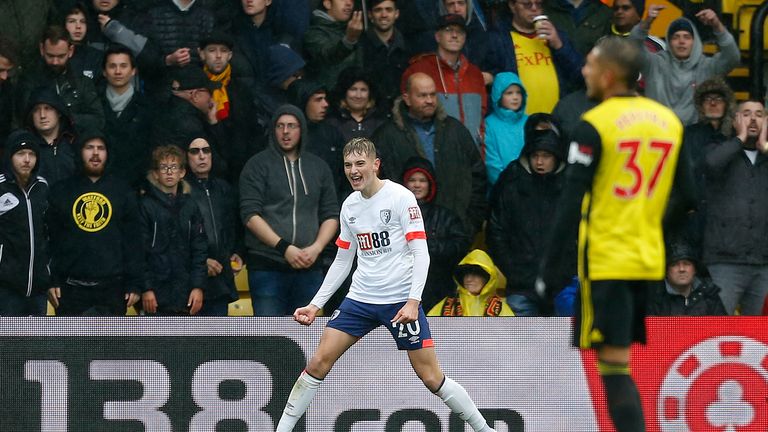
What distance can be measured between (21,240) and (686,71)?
17.8ft

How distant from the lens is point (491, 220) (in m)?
11.4

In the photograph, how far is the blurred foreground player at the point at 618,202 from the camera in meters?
6.63

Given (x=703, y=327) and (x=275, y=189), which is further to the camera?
(x=275, y=189)

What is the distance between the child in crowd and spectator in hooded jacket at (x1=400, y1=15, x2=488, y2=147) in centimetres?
220

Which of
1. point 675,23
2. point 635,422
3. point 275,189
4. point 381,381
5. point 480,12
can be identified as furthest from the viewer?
point 480,12

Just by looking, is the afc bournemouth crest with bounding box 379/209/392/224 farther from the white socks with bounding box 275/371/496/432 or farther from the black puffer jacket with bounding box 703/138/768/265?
the black puffer jacket with bounding box 703/138/768/265

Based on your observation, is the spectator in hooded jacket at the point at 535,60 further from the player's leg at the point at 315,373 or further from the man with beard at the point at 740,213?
the player's leg at the point at 315,373

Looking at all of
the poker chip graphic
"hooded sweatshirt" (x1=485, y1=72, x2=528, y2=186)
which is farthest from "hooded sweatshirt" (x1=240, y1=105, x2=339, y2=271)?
the poker chip graphic

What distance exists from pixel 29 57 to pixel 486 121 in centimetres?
370

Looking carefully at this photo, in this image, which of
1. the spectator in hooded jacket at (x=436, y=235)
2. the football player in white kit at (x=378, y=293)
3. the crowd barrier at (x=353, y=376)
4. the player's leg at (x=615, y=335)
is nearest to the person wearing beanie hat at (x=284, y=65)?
the spectator in hooded jacket at (x=436, y=235)

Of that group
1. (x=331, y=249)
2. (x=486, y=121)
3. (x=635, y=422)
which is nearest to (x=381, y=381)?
(x=331, y=249)

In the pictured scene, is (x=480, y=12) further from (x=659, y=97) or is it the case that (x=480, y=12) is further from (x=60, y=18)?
(x=60, y=18)

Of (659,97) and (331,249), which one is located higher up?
(659,97)

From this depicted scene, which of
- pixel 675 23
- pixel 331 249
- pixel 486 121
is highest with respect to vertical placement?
pixel 675 23
